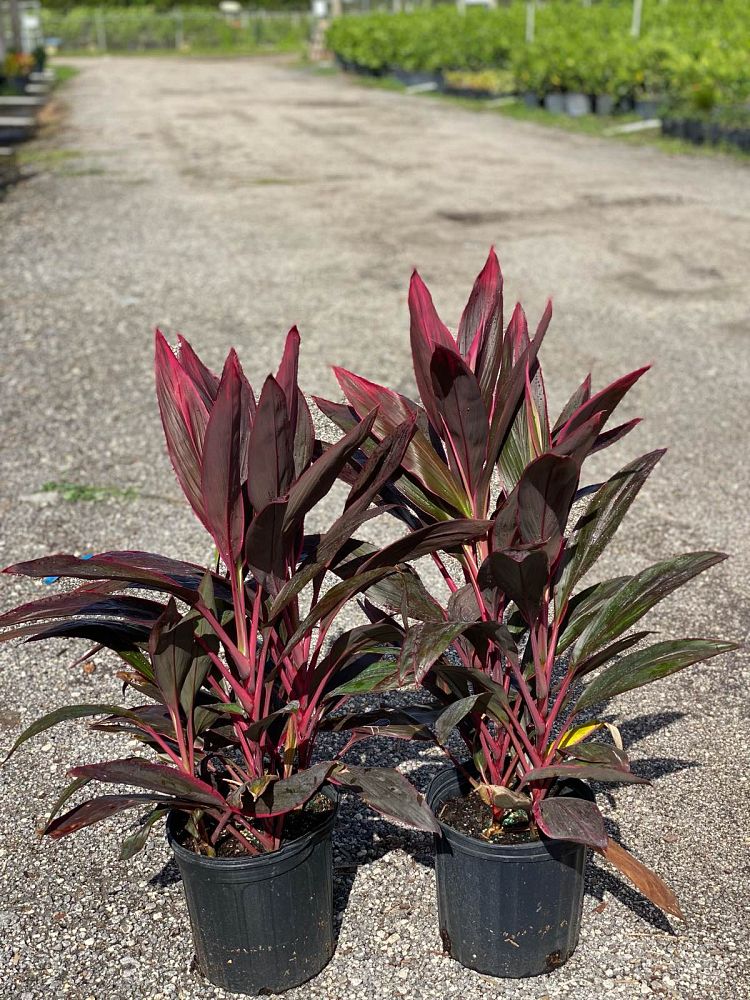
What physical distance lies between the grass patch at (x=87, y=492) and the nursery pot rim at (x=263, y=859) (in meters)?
2.60

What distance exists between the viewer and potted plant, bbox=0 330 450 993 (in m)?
1.84

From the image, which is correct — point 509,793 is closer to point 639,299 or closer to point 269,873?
point 269,873

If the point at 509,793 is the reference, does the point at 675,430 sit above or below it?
below

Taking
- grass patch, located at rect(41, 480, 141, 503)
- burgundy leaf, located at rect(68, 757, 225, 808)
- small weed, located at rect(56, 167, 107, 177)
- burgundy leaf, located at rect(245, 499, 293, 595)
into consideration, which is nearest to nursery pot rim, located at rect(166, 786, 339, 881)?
burgundy leaf, located at rect(68, 757, 225, 808)

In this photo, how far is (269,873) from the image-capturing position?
2.02 metres

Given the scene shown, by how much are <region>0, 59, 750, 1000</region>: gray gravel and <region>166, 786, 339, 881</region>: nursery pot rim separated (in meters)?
0.33

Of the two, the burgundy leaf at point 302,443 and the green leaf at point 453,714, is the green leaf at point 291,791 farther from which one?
the burgundy leaf at point 302,443

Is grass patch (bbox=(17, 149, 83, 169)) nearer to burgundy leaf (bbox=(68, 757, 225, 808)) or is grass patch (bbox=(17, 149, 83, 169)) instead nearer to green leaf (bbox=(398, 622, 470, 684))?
burgundy leaf (bbox=(68, 757, 225, 808))

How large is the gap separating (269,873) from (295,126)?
15.9 metres

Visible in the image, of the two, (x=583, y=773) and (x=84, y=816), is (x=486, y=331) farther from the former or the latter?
(x=84, y=816)

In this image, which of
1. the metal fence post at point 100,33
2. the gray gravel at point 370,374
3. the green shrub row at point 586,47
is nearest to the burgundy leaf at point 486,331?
the gray gravel at point 370,374

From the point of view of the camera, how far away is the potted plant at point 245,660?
1843 millimetres

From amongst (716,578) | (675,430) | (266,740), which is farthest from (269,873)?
(675,430)

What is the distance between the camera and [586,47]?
16.6 metres
